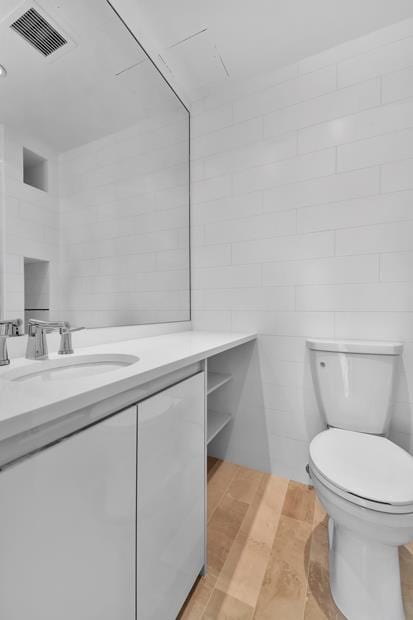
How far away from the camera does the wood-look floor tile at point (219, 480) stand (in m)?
1.39

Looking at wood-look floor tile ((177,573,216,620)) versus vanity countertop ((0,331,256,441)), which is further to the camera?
wood-look floor tile ((177,573,216,620))

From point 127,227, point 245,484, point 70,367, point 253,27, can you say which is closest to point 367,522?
point 245,484

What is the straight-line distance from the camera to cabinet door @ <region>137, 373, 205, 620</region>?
0.67 metres

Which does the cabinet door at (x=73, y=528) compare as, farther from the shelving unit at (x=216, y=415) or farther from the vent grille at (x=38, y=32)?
the vent grille at (x=38, y=32)

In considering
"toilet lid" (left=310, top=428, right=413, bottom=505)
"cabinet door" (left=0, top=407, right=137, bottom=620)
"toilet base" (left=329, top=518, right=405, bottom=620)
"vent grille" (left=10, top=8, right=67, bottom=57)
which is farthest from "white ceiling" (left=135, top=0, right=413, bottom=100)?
"toilet base" (left=329, top=518, right=405, bottom=620)

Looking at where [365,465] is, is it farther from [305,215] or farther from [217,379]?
[305,215]

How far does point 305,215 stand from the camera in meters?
1.48

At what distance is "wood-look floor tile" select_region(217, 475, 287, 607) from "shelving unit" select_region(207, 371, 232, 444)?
382 mm

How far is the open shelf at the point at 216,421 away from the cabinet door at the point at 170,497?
504 mm

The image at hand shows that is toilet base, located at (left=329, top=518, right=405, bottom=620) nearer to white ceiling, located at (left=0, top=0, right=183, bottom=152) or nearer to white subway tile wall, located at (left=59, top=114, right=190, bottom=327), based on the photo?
white subway tile wall, located at (left=59, top=114, right=190, bottom=327)

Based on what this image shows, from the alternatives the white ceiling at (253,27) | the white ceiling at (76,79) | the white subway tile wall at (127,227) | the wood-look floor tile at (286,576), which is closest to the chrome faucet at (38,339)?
the white subway tile wall at (127,227)

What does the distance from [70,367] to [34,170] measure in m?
0.69

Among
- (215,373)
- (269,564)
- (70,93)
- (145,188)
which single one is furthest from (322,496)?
(70,93)

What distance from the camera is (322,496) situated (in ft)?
2.92
